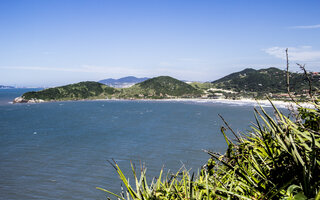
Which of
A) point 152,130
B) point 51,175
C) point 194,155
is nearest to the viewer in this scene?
point 51,175

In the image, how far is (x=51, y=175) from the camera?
32.4m

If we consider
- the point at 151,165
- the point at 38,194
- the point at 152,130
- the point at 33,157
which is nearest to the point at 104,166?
the point at 151,165

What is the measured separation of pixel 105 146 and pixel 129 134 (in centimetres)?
1289

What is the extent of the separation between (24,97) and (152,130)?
151 metres

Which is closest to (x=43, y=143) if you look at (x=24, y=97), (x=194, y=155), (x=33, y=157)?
(x=33, y=157)

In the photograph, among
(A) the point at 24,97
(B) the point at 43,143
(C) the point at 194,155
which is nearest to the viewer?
(C) the point at 194,155

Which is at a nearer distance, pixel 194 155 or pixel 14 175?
pixel 14 175

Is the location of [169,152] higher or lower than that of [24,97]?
lower

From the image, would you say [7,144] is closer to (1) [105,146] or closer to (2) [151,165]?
(1) [105,146]

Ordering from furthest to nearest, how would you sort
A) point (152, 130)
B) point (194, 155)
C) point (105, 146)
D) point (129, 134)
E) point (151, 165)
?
1. point (152, 130)
2. point (129, 134)
3. point (105, 146)
4. point (194, 155)
5. point (151, 165)

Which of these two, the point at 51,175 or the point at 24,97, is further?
the point at 24,97

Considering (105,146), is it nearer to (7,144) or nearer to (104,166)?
(104,166)

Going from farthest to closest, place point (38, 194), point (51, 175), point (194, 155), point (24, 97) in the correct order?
1. point (24, 97)
2. point (194, 155)
3. point (51, 175)
4. point (38, 194)

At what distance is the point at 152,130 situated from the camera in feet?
216
